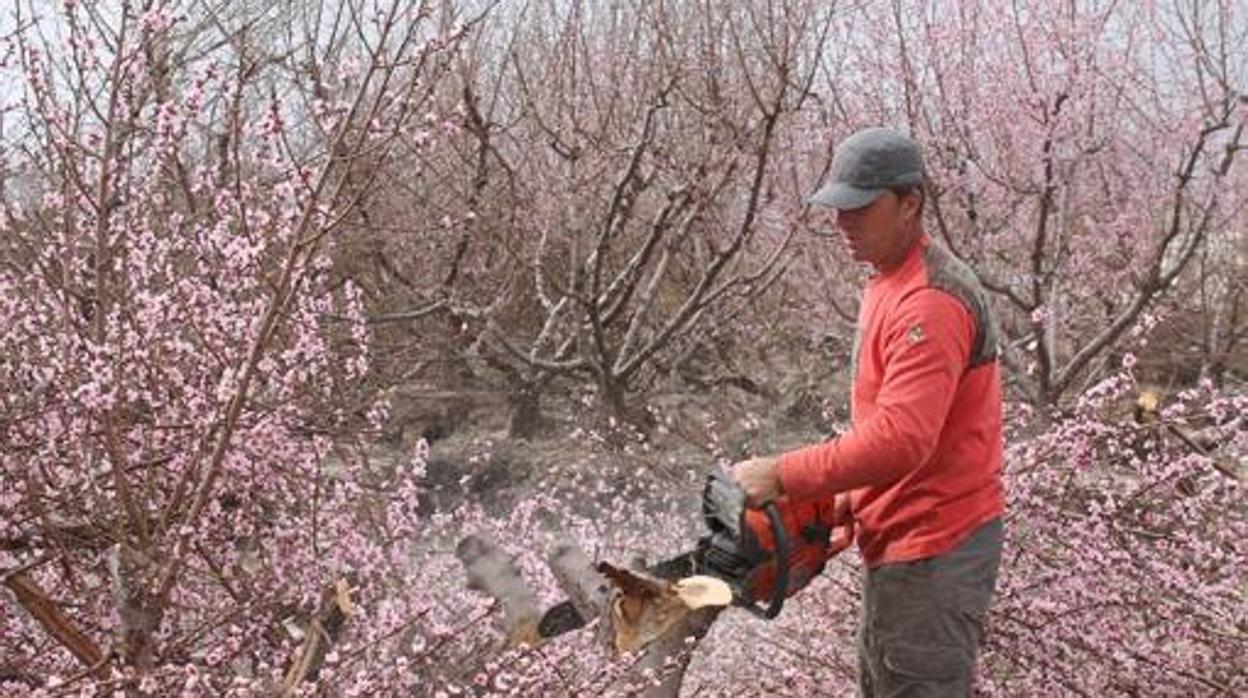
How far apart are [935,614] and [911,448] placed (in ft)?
1.68

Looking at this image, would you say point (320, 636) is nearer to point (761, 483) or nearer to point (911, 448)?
point (761, 483)

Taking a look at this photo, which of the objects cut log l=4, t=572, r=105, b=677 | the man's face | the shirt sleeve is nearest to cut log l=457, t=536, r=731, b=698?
the shirt sleeve

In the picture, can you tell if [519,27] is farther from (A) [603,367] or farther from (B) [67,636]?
(B) [67,636]

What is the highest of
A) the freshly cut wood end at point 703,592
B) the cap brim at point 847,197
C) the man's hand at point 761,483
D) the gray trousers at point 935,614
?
the cap brim at point 847,197

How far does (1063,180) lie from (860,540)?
21.1 feet

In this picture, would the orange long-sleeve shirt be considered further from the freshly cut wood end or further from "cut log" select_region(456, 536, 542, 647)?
"cut log" select_region(456, 536, 542, 647)

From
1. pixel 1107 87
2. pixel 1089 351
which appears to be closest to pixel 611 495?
pixel 1089 351

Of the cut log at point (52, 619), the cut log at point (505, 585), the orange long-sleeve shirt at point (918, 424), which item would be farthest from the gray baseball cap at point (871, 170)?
the cut log at point (52, 619)

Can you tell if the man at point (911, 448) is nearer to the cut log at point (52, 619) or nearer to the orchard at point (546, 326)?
the orchard at point (546, 326)

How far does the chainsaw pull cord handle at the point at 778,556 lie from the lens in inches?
120

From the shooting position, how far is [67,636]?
3.76 meters

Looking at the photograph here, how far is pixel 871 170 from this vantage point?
303 cm

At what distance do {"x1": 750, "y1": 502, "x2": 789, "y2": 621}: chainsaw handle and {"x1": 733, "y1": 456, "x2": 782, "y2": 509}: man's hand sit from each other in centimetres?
4

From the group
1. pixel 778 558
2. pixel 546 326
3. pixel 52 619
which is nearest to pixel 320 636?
pixel 52 619
